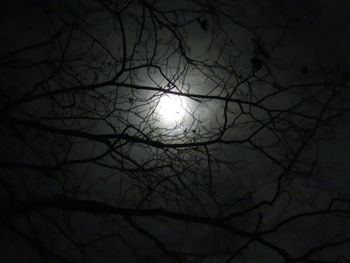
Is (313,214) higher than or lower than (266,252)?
higher

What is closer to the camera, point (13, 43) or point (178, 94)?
point (178, 94)

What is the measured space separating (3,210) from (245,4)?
2.17 m

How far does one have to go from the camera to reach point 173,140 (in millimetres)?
2750

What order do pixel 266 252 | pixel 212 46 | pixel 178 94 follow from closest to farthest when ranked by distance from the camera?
pixel 178 94, pixel 266 252, pixel 212 46

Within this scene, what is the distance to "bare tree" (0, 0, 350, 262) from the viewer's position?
9.07 ft

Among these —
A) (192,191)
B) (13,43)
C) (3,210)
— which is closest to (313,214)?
(192,191)

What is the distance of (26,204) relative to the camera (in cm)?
276

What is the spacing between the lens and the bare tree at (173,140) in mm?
2766

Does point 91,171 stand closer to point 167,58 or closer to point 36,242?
point 36,242

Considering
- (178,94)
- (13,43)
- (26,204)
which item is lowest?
(26,204)

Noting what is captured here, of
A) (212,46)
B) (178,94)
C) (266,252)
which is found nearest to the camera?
(178,94)

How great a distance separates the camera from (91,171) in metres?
2.93

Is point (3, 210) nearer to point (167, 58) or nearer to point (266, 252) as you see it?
point (167, 58)

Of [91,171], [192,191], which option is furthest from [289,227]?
[91,171]
